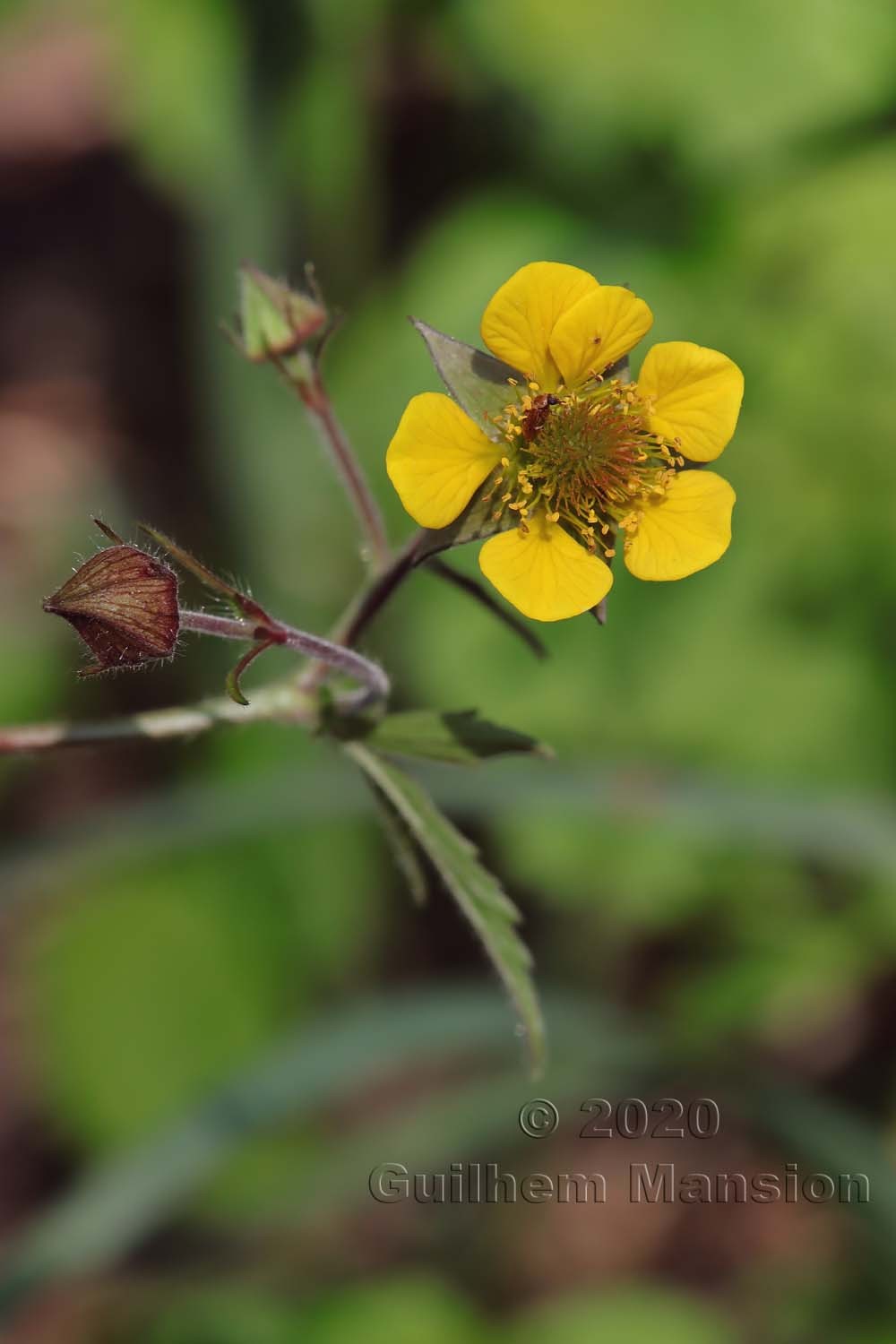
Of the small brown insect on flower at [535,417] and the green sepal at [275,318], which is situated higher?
the green sepal at [275,318]

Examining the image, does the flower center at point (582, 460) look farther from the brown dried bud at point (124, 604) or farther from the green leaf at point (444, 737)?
the brown dried bud at point (124, 604)

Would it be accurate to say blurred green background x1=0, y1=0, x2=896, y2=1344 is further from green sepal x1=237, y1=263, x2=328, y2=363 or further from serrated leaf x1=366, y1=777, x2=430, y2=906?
green sepal x1=237, y1=263, x2=328, y2=363

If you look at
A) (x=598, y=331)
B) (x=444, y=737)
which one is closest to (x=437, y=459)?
(x=598, y=331)

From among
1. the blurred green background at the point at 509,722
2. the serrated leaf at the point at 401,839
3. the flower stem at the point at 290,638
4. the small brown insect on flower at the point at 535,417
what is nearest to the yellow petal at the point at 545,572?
the small brown insect on flower at the point at 535,417

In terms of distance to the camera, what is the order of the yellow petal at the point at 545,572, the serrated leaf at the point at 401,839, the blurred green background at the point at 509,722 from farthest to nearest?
the blurred green background at the point at 509,722
the serrated leaf at the point at 401,839
the yellow petal at the point at 545,572

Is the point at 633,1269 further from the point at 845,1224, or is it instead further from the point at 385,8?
the point at 385,8

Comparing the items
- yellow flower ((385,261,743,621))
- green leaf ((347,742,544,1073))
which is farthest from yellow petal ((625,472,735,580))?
green leaf ((347,742,544,1073))

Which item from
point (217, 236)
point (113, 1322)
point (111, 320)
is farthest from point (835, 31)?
point (113, 1322)
